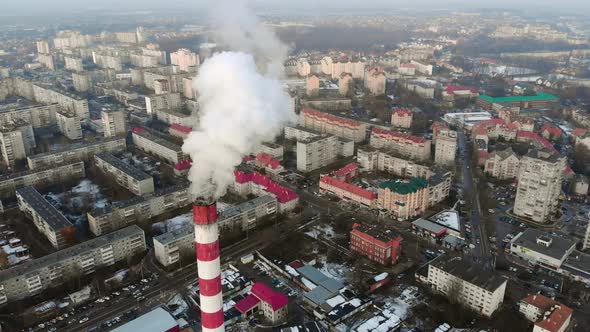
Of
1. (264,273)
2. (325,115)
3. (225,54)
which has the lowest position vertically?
(264,273)

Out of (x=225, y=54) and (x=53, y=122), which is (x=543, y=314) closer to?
(x=225, y=54)

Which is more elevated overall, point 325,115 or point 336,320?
point 325,115

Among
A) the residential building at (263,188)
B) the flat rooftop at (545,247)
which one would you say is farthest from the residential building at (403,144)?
the flat rooftop at (545,247)

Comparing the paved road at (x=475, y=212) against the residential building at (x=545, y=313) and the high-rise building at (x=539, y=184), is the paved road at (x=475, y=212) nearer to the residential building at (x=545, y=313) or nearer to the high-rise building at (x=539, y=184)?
the high-rise building at (x=539, y=184)

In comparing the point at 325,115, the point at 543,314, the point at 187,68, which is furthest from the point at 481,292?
the point at 187,68

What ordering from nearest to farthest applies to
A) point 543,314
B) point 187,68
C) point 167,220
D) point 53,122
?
1. point 543,314
2. point 167,220
3. point 53,122
4. point 187,68

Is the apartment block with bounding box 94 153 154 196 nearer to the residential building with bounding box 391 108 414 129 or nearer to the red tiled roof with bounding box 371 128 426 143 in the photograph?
the red tiled roof with bounding box 371 128 426 143
